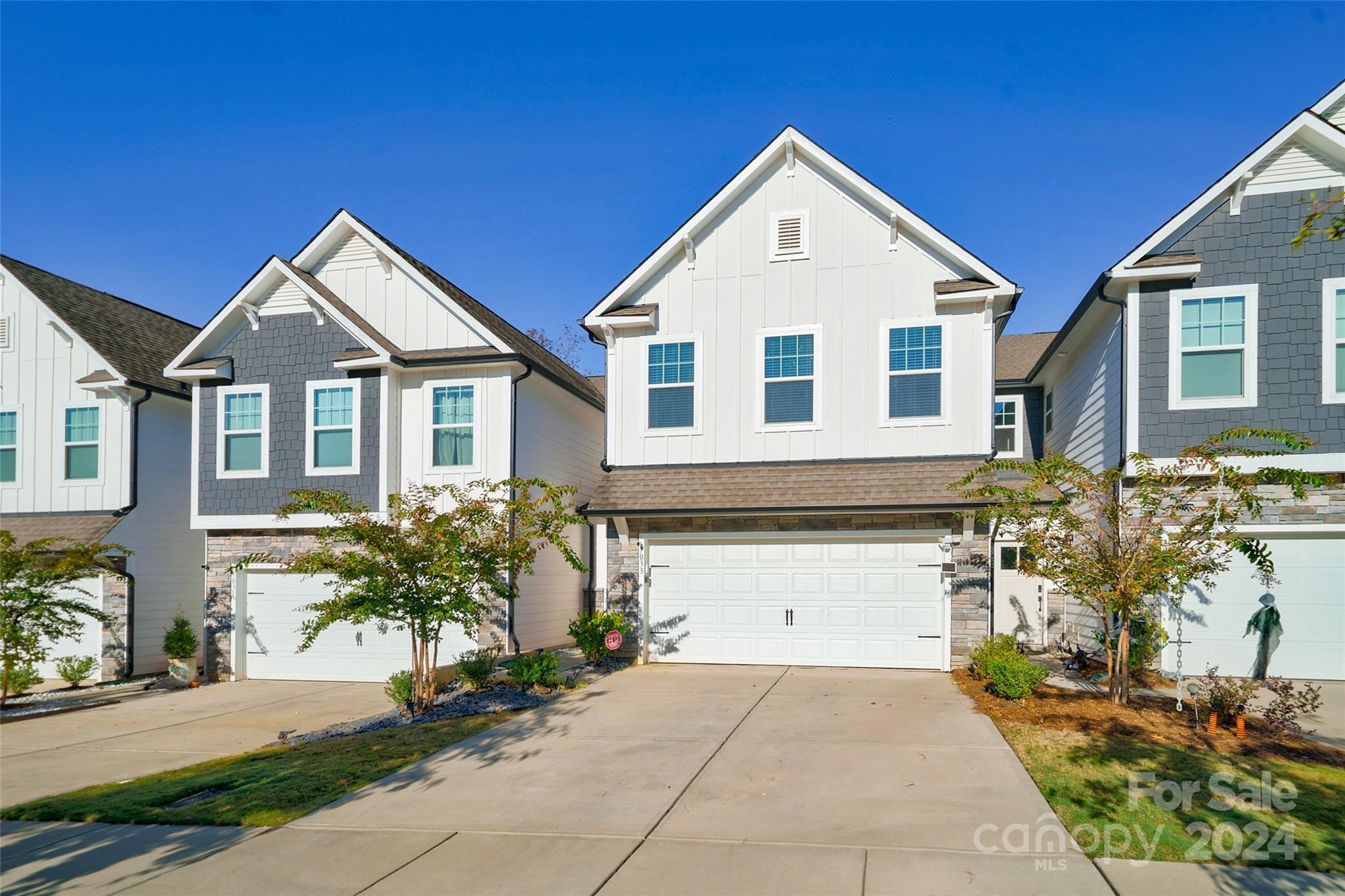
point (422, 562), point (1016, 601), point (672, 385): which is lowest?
point (1016, 601)

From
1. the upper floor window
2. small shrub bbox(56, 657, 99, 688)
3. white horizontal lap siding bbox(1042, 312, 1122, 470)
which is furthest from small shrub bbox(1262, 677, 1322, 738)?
the upper floor window

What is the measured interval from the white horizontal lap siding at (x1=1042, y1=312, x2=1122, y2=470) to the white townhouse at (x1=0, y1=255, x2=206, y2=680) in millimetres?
17679

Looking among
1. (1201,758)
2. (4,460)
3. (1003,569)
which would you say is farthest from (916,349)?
(4,460)

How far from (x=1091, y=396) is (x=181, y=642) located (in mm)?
17457

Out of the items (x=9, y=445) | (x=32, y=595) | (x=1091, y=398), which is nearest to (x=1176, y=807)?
(x=1091, y=398)

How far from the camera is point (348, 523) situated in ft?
39.4

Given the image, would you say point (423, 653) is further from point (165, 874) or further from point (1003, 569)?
point (1003, 569)

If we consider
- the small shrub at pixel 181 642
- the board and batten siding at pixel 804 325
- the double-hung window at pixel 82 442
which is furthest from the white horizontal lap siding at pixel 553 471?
the double-hung window at pixel 82 442

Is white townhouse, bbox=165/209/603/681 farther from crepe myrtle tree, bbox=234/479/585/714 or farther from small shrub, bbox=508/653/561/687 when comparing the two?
crepe myrtle tree, bbox=234/479/585/714

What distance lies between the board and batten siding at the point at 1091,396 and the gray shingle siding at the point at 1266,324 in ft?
1.84

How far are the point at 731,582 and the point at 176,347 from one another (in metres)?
14.2

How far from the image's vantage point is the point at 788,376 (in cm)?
1531

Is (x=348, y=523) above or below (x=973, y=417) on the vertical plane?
below

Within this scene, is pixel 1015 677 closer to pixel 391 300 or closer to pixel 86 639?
pixel 391 300
